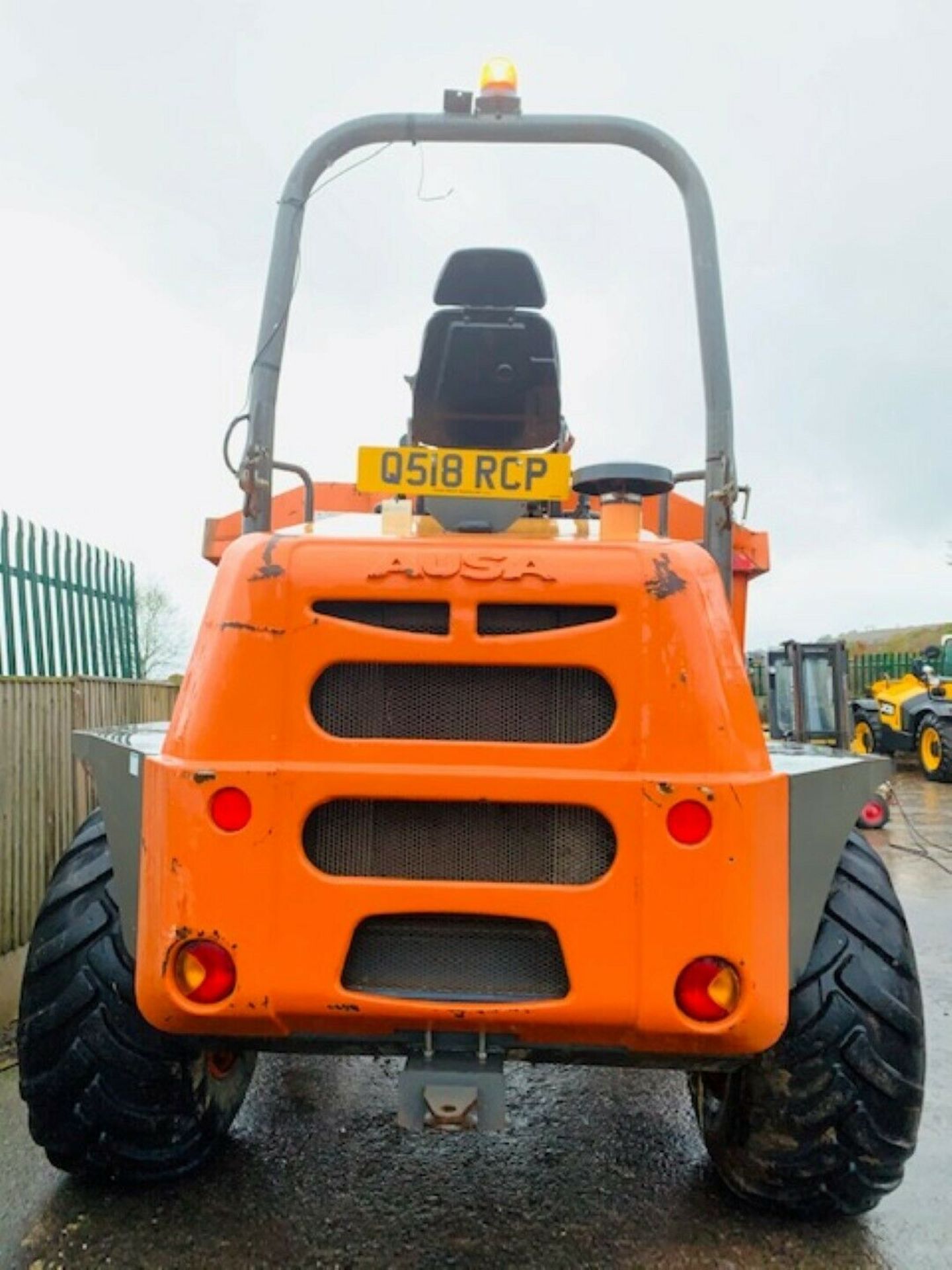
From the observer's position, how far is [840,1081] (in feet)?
9.14

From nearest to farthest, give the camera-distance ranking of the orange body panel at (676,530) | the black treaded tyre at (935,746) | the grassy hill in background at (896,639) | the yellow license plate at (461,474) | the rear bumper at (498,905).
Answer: the rear bumper at (498,905), the yellow license plate at (461,474), the orange body panel at (676,530), the black treaded tyre at (935,746), the grassy hill in background at (896,639)

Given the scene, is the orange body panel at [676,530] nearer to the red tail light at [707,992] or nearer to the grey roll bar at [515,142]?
the grey roll bar at [515,142]

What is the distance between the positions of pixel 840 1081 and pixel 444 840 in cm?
117

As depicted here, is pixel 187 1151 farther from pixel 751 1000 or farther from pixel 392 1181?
pixel 751 1000

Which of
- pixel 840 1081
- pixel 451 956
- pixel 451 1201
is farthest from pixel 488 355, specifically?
pixel 451 1201

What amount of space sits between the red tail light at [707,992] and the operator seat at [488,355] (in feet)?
5.39

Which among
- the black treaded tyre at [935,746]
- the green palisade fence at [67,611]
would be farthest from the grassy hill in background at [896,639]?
the green palisade fence at [67,611]

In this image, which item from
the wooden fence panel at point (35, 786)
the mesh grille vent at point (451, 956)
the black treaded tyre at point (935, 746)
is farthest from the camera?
the black treaded tyre at point (935, 746)

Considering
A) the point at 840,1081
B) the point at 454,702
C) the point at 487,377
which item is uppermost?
the point at 487,377

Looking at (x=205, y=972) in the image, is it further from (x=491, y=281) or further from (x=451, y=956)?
(x=491, y=281)

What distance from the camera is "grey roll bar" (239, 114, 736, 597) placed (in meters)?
3.12

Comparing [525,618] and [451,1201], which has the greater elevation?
[525,618]

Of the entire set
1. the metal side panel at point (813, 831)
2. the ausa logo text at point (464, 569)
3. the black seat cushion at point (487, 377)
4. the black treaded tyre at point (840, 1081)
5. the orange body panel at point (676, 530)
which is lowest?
the black treaded tyre at point (840, 1081)

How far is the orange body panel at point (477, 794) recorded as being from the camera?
238cm
